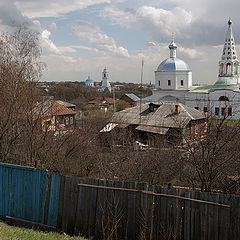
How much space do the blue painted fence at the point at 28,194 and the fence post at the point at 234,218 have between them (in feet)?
11.1

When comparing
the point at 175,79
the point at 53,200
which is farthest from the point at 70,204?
the point at 175,79

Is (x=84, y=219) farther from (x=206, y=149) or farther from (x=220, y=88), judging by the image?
(x=220, y=88)

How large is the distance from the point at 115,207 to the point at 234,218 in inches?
83.2

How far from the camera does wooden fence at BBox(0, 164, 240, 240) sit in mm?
5031

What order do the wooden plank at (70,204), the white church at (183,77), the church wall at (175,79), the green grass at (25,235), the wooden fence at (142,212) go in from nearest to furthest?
the wooden fence at (142,212) → the green grass at (25,235) → the wooden plank at (70,204) → the white church at (183,77) → the church wall at (175,79)

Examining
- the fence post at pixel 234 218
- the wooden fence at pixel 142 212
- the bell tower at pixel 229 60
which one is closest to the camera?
the fence post at pixel 234 218

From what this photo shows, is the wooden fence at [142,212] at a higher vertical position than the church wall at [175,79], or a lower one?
lower

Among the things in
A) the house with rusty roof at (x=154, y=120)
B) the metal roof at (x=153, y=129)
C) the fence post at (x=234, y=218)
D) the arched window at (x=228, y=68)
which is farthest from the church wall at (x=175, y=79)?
the fence post at (x=234, y=218)

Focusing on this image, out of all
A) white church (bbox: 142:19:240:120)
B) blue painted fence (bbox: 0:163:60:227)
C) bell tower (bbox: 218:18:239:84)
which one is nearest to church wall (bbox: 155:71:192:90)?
white church (bbox: 142:19:240:120)

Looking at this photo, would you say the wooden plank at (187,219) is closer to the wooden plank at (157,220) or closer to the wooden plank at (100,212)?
the wooden plank at (157,220)

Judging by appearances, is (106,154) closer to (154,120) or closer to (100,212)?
(100,212)

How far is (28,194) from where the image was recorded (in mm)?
6328

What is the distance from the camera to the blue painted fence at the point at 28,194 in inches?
241

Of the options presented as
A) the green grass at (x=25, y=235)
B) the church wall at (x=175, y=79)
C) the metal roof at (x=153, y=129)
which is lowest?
the green grass at (x=25, y=235)
